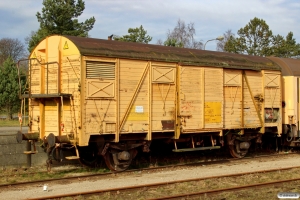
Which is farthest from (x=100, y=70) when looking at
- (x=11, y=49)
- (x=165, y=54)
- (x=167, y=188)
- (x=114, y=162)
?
(x=11, y=49)

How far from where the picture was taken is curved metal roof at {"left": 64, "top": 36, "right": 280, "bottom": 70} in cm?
1136

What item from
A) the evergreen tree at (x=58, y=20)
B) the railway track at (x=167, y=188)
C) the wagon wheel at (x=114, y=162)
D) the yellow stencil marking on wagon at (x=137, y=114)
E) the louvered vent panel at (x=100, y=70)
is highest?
the evergreen tree at (x=58, y=20)

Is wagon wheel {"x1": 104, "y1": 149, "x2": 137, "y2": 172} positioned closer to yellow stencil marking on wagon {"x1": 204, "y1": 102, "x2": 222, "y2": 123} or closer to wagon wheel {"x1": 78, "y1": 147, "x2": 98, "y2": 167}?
wagon wheel {"x1": 78, "y1": 147, "x2": 98, "y2": 167}

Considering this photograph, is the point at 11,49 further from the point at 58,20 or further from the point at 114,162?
the point at 114,162

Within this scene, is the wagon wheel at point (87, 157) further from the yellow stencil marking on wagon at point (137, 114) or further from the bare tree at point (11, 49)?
the bare tree at point (11, 49)

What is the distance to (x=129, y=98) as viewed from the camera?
11930 millimetres

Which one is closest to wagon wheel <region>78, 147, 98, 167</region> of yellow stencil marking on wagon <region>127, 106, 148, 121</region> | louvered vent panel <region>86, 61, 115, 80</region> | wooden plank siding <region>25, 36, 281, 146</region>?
wooden plank siding <region>25, 36, 281, 146</region>

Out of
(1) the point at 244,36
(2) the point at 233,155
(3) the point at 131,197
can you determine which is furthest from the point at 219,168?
(1) the point at 244,36

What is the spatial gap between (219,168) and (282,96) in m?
5.44

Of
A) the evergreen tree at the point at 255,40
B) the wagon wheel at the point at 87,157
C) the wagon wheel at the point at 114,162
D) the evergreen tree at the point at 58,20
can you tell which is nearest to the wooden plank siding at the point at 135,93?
the wagon wheel at the point at 114,162

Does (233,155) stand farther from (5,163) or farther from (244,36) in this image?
(244,36)

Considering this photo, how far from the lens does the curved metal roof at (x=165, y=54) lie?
11.4 meters

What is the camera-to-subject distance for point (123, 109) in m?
11.8

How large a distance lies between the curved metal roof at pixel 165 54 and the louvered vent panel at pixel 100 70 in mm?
281
